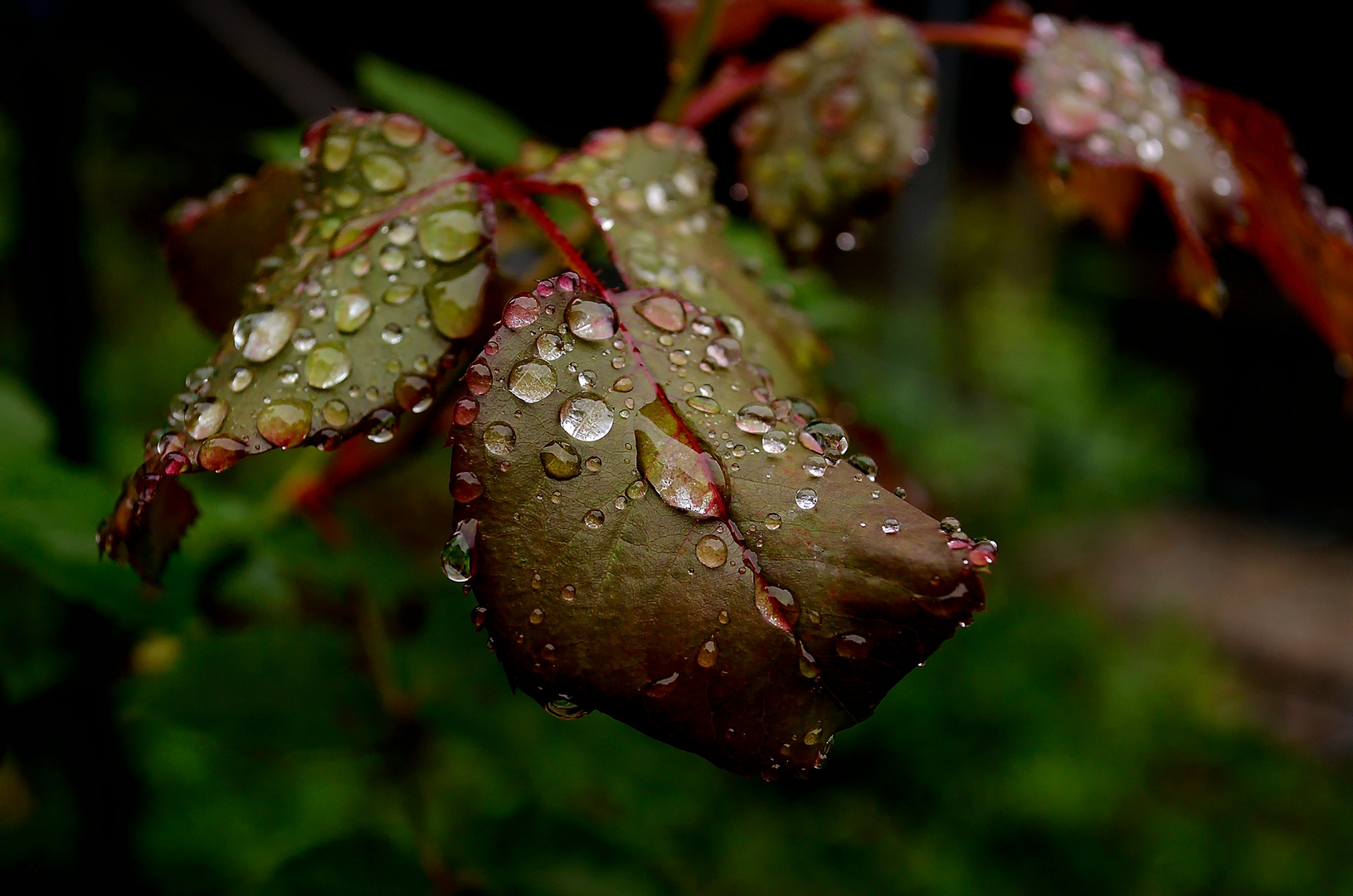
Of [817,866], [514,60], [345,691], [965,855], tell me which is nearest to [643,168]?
[345,691]

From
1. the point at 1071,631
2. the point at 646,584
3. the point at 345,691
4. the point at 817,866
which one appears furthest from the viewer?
the point at 1071,631

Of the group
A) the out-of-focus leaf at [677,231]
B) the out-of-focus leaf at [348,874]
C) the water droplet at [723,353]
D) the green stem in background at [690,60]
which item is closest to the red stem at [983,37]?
the green stem in background at [690,60]

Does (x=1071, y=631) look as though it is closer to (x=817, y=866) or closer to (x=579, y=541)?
(x=817, y=866)

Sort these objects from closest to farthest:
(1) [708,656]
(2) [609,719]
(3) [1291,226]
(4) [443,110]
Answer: (1) [708,656], (3) [1291,226], (4) [443,110], (2) [609,719]

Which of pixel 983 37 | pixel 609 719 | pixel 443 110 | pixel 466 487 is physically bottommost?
pixel 609 719

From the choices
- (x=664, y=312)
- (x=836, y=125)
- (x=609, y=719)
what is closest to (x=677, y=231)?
(x=664, y=312)

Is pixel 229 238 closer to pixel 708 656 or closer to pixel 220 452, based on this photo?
pixel 220 452
